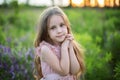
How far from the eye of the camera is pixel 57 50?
4.10 metres

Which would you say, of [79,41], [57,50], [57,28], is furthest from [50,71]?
[79,41]

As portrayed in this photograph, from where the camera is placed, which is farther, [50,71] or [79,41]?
[79,41]

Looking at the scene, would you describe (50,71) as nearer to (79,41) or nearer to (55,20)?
(55,20)

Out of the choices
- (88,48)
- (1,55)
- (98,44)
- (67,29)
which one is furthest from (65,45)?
Answer: (98,44)

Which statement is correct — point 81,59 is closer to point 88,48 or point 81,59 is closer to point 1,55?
point 1,55

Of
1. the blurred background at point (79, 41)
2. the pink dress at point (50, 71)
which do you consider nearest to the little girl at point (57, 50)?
the pink dress at point (50, 71)

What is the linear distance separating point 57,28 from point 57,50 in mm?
233

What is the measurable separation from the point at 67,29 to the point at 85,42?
4021mm

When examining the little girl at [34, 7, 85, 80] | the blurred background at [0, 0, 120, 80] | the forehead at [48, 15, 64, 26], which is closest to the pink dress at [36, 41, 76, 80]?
the little girl at [34, 7, 85, 80]

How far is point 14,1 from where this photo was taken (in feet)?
Answer: 52.3

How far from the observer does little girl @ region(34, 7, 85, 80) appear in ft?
13.1

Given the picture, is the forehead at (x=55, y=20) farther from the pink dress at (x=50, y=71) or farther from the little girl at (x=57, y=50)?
the pink dress at (x=50, y=71)

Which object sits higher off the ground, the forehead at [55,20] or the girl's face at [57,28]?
the forehead at [55,20]

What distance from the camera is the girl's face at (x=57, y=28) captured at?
13.3 feet
